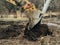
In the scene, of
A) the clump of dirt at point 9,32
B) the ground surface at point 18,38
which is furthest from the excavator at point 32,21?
the clump of dirt at point 9,32

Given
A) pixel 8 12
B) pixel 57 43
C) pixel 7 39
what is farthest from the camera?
pixel 8 12

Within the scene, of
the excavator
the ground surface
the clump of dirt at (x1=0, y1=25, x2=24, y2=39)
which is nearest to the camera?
the ground surface

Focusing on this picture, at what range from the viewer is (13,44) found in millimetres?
6387

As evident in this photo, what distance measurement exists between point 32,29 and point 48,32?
589 mm

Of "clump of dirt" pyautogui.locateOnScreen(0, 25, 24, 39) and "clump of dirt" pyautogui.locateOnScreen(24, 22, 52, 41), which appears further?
"clump of dirt" pyautogui.locateOnScreen(0, 25, 24, 39)

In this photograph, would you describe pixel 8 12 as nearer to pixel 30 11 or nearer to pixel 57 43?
pixel 30 11

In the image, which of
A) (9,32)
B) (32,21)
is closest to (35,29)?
(32,21)

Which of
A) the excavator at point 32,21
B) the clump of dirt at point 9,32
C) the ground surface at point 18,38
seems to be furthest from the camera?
the clump of dirt at point 9,32

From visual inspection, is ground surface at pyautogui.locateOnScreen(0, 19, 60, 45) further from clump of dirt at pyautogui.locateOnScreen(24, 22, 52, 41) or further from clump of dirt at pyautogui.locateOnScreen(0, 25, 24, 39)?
clump of dirt at pyautogui.locateOnScreen(24, 22, 52, 41)

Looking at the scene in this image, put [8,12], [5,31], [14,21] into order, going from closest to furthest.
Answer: [5,31], [14,21], [8,12]

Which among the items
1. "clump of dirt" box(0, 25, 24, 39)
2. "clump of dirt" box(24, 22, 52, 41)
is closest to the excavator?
"clump of dirt" box(24, 22, 52, 41)

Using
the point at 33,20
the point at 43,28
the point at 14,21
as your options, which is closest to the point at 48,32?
the point at 43,28

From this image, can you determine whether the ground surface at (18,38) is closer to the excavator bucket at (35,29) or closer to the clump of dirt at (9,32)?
the clump of dirt at (9,32)

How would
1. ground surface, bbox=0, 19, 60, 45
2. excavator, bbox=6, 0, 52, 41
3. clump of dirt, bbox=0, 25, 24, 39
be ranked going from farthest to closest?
clump of dirt, bbox=0, 25, 24, 39 < excavator, bbox=6, 0, 52, 41 < ground surface, bbox=0, 19, 60, 45
